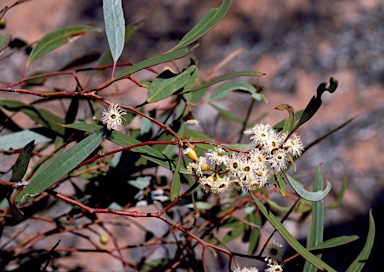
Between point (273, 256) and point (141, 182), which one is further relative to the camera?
point (141, 182)

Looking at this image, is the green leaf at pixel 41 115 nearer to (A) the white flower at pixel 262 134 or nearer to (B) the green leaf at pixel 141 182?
(B) the green leaf at pixel 141 182

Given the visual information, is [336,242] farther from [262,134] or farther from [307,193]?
[262,134]

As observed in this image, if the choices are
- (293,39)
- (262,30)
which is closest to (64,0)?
(262,30)

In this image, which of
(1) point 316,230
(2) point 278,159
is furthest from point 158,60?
(1) point 316,230

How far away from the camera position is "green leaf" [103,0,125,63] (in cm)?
94

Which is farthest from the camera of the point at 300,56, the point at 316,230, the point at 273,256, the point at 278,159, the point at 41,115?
the point at 300,56

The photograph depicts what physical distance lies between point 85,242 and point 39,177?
1.50 meters

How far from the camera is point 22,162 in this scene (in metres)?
0.89

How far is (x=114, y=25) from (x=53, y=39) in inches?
14.9

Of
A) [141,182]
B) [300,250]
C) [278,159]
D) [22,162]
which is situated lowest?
[300,250]

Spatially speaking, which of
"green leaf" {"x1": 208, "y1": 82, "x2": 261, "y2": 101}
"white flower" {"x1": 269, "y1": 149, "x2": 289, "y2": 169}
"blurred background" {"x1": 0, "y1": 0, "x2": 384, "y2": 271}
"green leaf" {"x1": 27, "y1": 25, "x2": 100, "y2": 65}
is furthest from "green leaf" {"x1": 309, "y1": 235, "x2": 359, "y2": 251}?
"blurred background" {"x1": 0, "y1": 0, "x2": 384, "y2": 271}

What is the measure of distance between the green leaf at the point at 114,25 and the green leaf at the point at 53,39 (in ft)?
1.17

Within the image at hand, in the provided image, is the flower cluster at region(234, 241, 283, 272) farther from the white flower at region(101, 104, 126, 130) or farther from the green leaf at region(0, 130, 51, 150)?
the green leaf at region(0, 130, 51, 150)

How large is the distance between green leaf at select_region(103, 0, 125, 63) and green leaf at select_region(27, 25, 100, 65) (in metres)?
0.36
